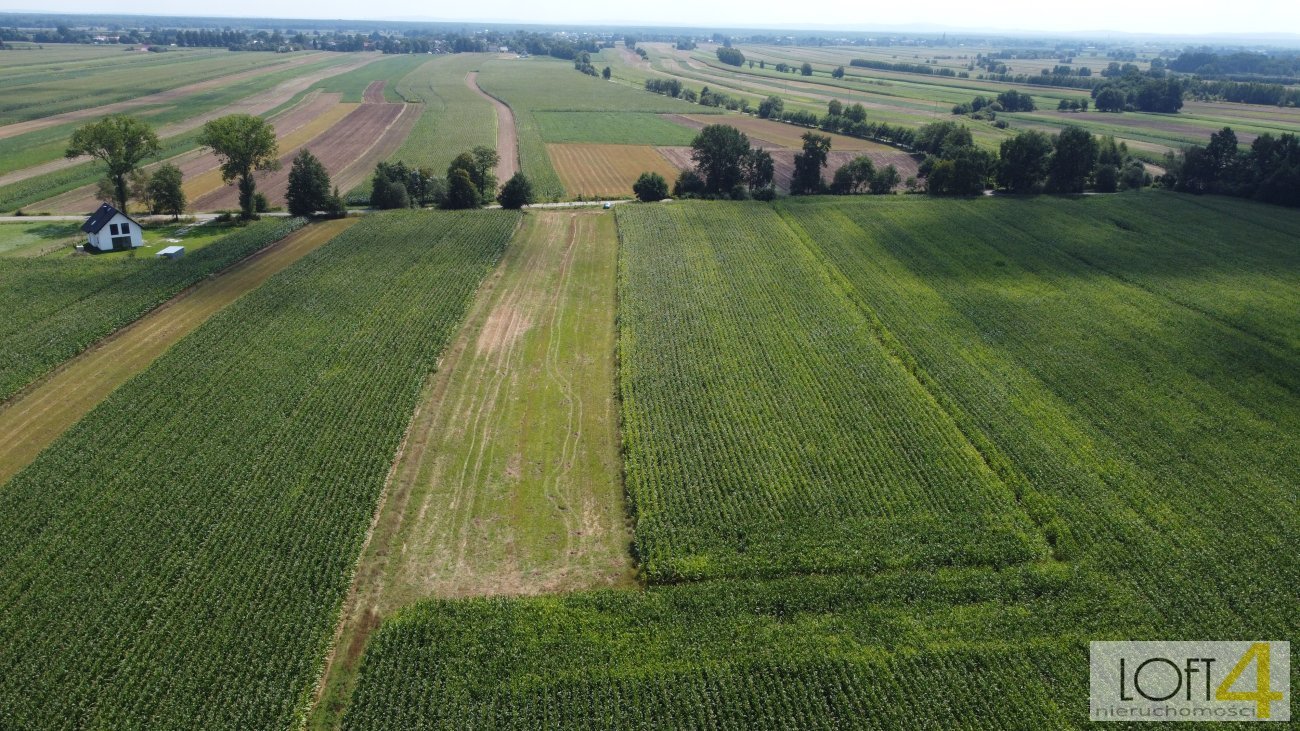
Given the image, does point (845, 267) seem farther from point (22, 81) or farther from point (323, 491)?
point (22, 81)

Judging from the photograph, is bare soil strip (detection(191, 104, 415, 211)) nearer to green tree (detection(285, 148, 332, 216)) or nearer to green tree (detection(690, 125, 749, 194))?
→ green tree (detection(285, 148, 332, 216))

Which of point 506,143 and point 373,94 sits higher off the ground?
point 373,94

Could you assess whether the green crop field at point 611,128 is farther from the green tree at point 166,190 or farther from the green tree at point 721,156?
the green tree at point 166,190

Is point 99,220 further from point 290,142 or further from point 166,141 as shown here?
point 166,141

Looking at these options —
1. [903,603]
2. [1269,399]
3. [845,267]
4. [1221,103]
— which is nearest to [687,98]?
[845,267]

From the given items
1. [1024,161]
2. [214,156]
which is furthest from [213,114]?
[1024,161]
